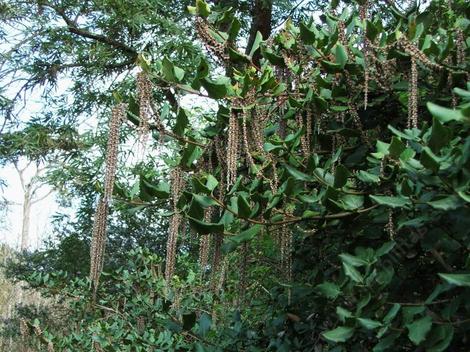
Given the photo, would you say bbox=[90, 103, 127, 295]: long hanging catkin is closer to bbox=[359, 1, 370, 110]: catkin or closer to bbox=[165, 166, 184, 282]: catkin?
bbox=[165, 166, 184, 282]: catkin

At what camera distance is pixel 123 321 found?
4.48 m

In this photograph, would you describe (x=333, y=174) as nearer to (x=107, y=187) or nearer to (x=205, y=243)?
(x=205, y=243)

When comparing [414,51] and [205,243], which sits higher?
[414,51]

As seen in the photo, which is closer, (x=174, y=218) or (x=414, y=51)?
(x=414, y=51)

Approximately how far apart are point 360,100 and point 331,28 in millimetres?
273

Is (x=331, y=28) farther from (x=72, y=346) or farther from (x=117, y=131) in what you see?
(x=72, y=346)

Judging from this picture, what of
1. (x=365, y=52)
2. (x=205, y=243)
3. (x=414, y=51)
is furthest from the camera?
(x=205, y=243)

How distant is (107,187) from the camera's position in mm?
2115

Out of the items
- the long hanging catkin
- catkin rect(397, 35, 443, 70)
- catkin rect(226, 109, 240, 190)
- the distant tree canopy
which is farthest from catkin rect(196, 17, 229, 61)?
catkin rect(397, 35, 443, 70)

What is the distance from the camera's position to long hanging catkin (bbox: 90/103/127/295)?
2.15m

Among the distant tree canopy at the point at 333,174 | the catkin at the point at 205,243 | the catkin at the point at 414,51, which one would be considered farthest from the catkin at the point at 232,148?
the catkin at the point at 414,51

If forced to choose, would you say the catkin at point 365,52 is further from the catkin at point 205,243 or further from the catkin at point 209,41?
the catkin at point 205,243

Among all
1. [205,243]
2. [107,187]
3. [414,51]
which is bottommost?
Answer: [205,243]

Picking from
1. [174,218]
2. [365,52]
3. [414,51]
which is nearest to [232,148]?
[174,218]
